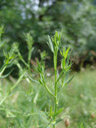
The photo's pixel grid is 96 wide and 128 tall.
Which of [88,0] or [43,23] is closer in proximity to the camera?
[43,23]

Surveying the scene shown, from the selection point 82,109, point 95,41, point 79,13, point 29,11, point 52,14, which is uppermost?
point 29,11

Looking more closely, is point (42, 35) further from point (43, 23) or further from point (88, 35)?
point (88, 35)

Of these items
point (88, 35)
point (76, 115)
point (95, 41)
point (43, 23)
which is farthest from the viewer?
point (95, 41)

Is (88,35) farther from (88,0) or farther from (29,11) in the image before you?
(29,11)

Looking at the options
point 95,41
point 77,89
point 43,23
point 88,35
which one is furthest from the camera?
point 95,41

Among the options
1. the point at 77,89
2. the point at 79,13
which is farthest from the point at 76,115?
the point at 79,13

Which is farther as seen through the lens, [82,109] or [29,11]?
[29,11]

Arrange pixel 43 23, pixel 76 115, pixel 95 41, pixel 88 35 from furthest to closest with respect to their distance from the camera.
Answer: pixel 95 41 → pixel 88 35 → pixel 43 23 → pixel 76 115

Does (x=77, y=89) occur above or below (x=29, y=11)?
below

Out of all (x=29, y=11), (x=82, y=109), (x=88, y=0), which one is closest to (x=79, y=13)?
(x=88, y=0)
